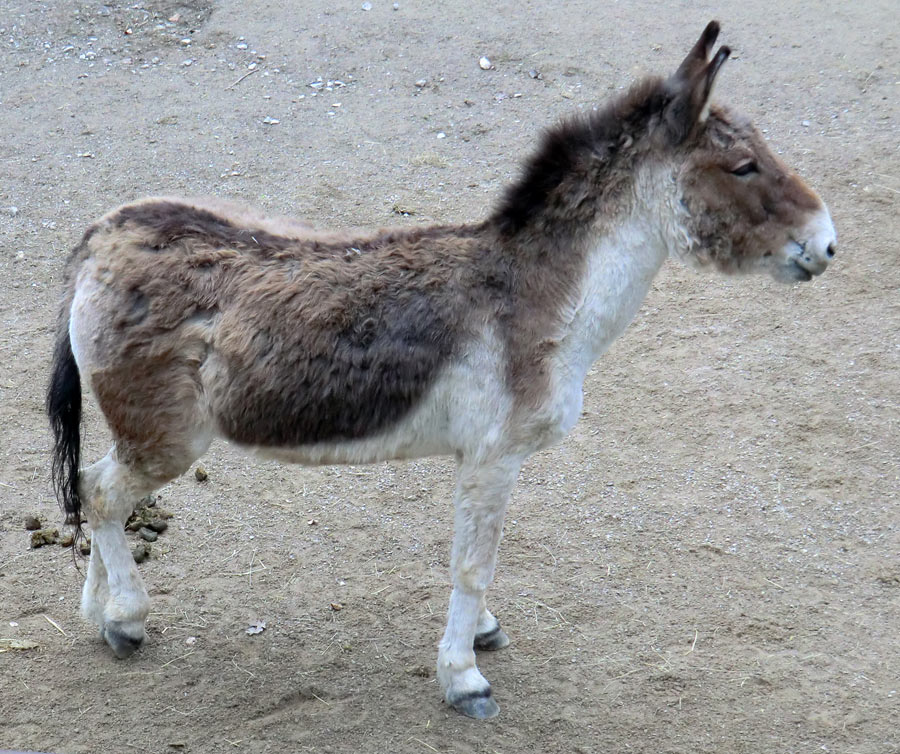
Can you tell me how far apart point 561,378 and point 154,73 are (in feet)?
23.7

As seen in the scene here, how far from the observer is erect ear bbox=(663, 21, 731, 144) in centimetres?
357

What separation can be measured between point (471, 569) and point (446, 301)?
41.1 inches

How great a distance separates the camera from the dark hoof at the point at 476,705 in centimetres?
408

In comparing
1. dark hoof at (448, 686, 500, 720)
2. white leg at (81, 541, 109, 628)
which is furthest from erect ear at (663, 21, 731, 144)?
white leg at (81, 541, 109, 628)

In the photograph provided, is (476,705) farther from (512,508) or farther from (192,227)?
(192,227)

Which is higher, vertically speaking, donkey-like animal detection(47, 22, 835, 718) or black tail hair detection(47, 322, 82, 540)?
donkey-like animal detection(47, 22, 835, 718)

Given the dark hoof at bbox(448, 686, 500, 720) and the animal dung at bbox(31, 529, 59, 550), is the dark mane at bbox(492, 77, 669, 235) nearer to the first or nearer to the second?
the dark hoof at bbox(448, 686, 500, 720)

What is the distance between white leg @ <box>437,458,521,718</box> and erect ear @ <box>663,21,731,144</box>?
54.1 inches

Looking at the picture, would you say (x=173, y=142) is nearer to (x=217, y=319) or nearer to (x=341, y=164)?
(x=341, y=164)

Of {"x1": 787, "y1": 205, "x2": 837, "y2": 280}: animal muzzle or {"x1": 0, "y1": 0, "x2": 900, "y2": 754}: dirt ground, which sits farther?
{"x1": 0, "y1": 0, "x2": 900, "y2": 754}: dirt ground

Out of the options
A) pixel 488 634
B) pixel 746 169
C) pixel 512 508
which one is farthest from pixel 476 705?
pixel 746 169

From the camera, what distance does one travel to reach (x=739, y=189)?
3.71 metres

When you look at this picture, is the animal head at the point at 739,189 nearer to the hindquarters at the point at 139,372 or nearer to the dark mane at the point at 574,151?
the dark mane at the point at 574,151

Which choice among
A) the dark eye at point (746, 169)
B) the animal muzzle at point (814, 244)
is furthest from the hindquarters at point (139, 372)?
the animal muzzle at point (814, 244)
